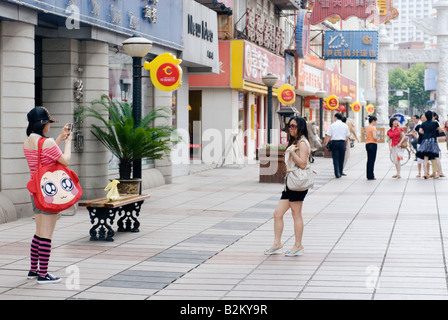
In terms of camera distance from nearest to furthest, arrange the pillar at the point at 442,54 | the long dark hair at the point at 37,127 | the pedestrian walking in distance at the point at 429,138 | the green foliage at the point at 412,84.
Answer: the long dark hair at the point at 37,127
the pedestrian walking in distance at the point at 429,138
the pillar at the point at 442,54
the green foliage at the point at 412,84

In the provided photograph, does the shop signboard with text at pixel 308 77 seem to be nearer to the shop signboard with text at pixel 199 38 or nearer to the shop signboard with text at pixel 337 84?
the shop signboard with text at pixel 337 84

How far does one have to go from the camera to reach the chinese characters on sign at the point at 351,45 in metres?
42.4

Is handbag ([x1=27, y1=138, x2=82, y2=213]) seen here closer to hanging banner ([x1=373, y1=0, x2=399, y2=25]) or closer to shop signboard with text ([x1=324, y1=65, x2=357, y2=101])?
hanging banner ([x1=373, y1=0, x2=399, y2=25])

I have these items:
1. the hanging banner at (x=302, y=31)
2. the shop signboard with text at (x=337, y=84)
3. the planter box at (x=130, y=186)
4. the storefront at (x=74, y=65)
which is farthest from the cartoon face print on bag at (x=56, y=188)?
the shop signboard with text at (x=337, y=84)

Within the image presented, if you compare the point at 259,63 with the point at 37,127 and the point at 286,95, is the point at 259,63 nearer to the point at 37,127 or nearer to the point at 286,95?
the point at 286,95

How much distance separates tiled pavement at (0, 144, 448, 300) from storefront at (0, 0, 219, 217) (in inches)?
50.7

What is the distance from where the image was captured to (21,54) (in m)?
13.1

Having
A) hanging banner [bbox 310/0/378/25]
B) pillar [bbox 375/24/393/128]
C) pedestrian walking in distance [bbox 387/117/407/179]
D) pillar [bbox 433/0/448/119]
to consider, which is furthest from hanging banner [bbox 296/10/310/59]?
pillar [bbox 433/0/448/119]

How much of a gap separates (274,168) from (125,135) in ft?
21.1

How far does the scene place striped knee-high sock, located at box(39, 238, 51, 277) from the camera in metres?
8.08

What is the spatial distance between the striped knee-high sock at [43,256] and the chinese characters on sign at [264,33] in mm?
22386

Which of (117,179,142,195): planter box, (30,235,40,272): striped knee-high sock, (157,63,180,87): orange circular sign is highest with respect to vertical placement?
(157,63,180,87): orange circular sign

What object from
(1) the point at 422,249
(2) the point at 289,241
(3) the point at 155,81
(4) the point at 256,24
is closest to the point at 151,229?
(2) the point at 289,241

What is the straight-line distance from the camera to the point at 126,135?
15.3 metres
